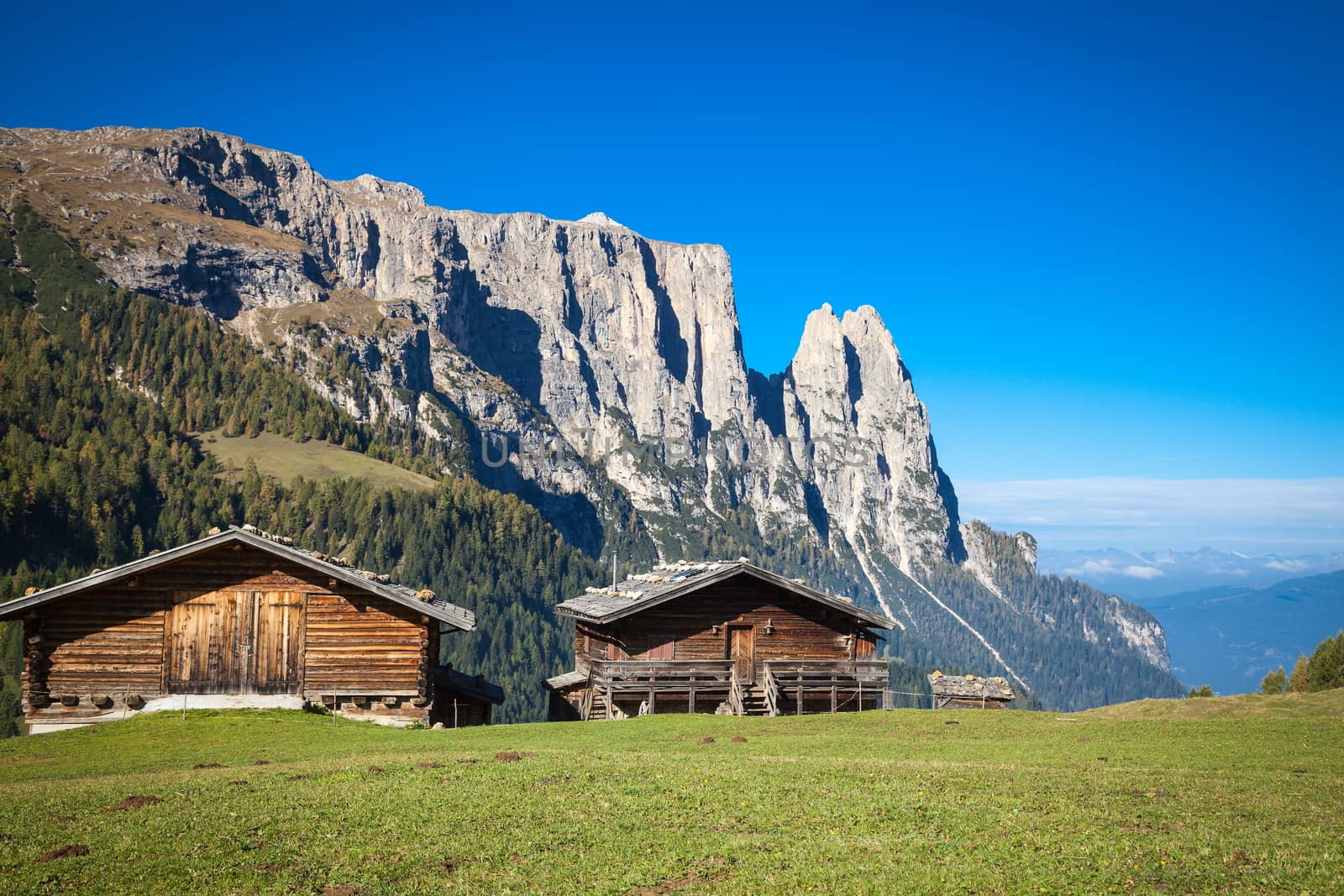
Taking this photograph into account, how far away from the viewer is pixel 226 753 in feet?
87.1

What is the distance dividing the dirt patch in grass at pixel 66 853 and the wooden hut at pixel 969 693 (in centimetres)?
5440

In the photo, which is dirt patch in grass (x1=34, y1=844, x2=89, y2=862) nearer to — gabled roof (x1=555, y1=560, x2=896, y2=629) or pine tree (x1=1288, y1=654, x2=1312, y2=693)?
gabled roof (x1=555, y1=560, x2=896, y2=629)

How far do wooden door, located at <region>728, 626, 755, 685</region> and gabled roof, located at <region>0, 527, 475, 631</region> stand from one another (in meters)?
12.6

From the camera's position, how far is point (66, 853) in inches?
587

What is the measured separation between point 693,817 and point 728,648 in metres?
28.7

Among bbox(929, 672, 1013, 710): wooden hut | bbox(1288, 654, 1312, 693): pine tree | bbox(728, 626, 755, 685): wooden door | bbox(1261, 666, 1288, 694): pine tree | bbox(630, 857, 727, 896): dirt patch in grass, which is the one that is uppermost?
bbox(728, 626, 755, 685): wooden door

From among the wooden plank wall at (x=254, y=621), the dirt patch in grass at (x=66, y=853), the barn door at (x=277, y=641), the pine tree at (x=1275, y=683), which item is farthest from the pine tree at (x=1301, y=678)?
the dirt patch in grass at (x=66, y=853)

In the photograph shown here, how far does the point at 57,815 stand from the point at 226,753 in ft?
30.8

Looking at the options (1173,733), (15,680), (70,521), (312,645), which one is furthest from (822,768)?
(70,521)

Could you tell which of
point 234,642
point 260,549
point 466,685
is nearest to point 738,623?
point 466,685

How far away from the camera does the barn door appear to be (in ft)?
122

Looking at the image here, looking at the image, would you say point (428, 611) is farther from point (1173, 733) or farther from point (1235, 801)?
point (1235, 801)

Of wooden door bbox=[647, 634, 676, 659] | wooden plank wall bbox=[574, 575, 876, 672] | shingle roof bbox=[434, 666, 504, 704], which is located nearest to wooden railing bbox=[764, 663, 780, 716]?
wooden plank wall bbox=[574, 575, 876, 672]

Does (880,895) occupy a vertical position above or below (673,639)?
below
